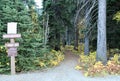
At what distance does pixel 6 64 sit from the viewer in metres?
12.2

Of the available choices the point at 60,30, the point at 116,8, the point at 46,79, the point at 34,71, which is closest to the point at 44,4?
the point at 60,30

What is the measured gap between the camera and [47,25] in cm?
1739

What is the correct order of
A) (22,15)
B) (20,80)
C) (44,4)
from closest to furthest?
(20,80) < (22,15) < (44,4)

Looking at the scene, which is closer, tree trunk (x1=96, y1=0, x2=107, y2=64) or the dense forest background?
the dense forest background

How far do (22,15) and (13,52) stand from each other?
2.66 metres

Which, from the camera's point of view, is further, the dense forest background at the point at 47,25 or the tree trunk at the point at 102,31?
the tree trunk at the point at 102,31

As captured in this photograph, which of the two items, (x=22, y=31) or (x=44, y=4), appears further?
(x=44, y=4)

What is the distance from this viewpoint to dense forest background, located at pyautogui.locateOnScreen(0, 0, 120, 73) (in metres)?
12.5

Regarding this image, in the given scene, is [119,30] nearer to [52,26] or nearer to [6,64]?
[52,26]

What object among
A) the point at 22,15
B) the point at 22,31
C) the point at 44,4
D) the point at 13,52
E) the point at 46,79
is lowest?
the point at 46,79

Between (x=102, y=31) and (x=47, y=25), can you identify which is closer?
(x=102, y=31)

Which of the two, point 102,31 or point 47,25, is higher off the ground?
point 47,25

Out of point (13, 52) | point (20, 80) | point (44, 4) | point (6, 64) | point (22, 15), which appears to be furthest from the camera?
point (44, 4)

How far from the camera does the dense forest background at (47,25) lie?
12.5m
